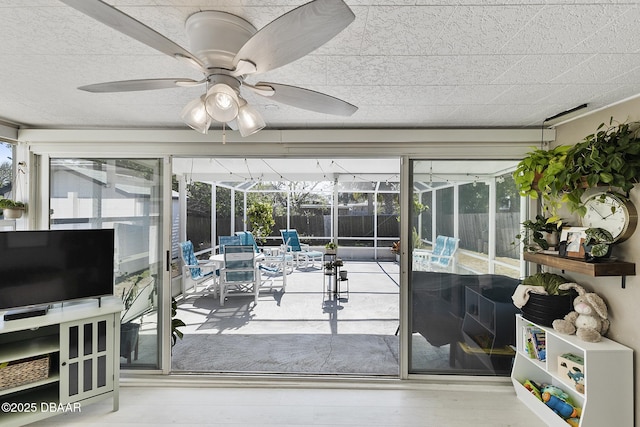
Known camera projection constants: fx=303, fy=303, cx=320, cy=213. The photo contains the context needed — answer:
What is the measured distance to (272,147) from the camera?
2.72 meters

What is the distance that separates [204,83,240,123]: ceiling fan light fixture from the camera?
1070mm

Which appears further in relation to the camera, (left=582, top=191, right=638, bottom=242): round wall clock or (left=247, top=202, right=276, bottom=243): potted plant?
(left=247, top=202, right=276, bottom=243): potted plant

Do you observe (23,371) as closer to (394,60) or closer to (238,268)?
(238,268)

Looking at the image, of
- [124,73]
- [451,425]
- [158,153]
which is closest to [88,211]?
[158,153]

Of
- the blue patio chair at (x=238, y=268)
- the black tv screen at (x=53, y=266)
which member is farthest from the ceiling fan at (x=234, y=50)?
the blue patio chair at (x=238, y=268)

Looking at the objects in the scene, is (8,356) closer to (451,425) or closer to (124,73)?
(124,73)

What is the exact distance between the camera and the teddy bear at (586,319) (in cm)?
196

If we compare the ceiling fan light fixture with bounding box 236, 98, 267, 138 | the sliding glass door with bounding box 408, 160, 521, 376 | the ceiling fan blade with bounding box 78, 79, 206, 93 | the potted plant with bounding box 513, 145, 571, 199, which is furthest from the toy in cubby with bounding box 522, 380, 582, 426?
the ceiling fan blade with bounding box 78, 79, 206, 93

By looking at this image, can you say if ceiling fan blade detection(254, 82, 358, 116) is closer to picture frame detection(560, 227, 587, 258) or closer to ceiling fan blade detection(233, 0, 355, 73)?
ceiling fan blade detection(233, 0, 355, 73)

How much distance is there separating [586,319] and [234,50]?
2577mm

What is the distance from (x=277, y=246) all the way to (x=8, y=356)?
664 centimetres

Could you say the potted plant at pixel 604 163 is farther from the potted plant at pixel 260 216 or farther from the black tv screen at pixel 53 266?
the potted plant at pixel 260 216

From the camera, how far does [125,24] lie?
0.83 metres

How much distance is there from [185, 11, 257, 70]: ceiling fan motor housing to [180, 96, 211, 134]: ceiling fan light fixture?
149 millimetres
